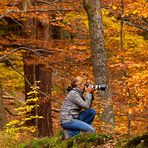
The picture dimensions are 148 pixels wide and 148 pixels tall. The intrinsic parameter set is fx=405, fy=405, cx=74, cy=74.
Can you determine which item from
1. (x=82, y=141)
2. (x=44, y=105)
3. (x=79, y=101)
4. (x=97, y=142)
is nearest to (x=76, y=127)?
(x=79, y=101)

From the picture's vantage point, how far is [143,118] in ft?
43.6

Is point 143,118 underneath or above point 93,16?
underneath

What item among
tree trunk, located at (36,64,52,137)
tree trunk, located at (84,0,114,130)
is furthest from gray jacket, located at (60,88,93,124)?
tree trunk, located at (36,64,52,137)

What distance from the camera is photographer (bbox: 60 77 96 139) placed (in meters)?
6.92

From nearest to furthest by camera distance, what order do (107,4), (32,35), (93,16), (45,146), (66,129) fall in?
(45,146) → (66,129) → (93,16) → (107,4) → (32,35)

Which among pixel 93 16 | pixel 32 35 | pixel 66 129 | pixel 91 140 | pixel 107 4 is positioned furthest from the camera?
pixel 32 35

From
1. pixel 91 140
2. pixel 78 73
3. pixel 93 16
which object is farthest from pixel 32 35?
pixel 91 140

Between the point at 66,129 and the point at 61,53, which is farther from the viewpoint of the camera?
the point at 61,53

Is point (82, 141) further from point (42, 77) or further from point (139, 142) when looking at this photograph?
point (42, 77)

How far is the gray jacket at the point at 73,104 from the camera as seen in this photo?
22.7 ft

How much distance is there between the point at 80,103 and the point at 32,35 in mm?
7665

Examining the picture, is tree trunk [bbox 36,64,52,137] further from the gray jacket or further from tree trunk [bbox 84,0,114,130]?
the gray jacket

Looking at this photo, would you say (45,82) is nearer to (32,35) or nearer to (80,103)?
(32,35)

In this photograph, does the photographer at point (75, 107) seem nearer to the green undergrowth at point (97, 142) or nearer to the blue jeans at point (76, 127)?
the blue jeans at point (76, 127)
